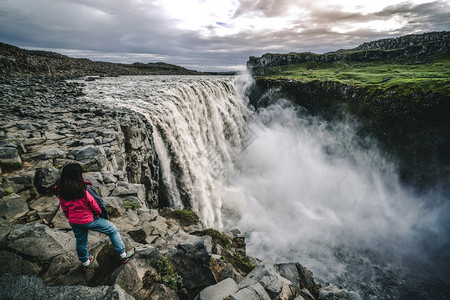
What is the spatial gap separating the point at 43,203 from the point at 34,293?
3.52 metres

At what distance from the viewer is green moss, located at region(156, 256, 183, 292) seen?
16.9 ft

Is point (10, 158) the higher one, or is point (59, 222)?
point (10, 158)

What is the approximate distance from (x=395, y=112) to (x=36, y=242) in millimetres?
47084

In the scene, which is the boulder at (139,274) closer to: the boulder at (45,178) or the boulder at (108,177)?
the boulder at (45,178)

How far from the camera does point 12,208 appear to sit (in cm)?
593

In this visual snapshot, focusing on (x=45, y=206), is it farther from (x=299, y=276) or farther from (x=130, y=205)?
(x=299, y=276)

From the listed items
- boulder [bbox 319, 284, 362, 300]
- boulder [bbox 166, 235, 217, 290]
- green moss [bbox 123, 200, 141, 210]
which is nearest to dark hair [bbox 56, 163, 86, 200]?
boulder [bbox 166, 235, 217, 290]

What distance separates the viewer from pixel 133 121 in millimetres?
13750

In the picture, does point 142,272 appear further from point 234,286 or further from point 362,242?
point 362,242

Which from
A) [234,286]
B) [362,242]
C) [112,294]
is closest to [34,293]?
[112,294]

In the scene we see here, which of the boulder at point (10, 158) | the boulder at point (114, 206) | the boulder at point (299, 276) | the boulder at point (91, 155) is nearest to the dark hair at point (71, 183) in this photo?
the boulder at point (114, 206)

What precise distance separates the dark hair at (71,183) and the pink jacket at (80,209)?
0.17 meters

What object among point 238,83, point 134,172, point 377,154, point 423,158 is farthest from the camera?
point 238,83

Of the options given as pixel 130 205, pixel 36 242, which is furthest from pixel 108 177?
pixel 36 242
